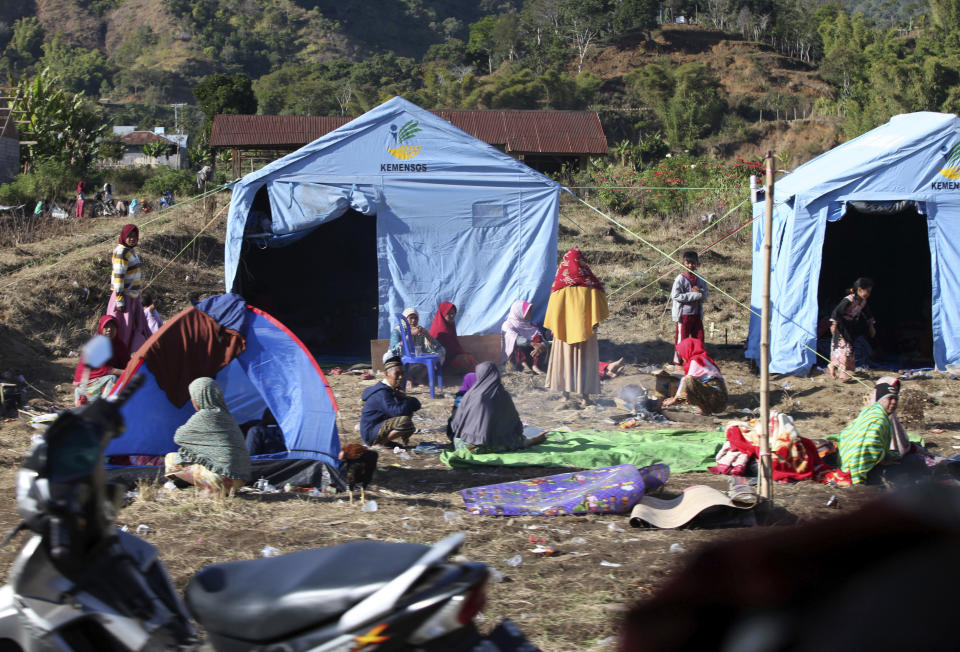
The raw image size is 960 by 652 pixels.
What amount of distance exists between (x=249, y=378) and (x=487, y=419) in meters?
1.82

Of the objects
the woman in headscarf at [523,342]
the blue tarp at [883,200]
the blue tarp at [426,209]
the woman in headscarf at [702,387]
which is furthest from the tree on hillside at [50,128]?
the woman in headscarf at [702,387]

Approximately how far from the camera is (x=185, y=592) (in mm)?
2232

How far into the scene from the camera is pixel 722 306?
→ 13.7m

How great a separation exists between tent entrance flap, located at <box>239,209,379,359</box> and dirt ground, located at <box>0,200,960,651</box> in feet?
7.83

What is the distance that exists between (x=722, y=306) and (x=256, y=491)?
A: 383 inches

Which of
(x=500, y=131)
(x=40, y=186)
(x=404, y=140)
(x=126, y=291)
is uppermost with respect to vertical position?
(x=500, y=131)

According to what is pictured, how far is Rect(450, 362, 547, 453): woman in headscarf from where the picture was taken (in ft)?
21.9

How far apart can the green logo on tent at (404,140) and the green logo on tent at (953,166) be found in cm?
618

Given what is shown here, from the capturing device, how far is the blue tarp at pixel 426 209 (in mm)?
10406

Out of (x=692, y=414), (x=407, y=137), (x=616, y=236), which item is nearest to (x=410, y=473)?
(x=692, y=414)

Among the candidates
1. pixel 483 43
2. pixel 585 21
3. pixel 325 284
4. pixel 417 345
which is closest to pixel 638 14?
pixel 585 21

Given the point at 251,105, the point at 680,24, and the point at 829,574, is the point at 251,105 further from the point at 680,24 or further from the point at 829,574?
the point at 829,574

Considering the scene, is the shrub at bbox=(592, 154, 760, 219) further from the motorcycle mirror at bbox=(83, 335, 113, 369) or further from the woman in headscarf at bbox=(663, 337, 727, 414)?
the motorcycle mirror at bbox=(83, 335, 113, 369)

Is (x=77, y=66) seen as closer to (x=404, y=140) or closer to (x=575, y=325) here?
(x=404, y=140)
